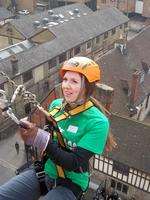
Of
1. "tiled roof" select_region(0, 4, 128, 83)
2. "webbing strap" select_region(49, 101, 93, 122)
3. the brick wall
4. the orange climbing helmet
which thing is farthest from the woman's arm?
the brick wall

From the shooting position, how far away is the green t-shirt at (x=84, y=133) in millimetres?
6715

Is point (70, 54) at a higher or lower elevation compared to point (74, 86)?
lower

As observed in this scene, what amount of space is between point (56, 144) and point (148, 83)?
29.2 metres

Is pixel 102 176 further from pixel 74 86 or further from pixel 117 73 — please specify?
pixel 74 86

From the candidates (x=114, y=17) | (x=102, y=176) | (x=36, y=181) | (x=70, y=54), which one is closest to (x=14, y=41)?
(x=70, y=54)

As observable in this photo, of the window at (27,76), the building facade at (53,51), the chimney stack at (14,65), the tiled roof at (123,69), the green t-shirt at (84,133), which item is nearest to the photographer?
the green t-shirt at (84,133)

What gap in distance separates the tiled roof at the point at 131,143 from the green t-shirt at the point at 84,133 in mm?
15530

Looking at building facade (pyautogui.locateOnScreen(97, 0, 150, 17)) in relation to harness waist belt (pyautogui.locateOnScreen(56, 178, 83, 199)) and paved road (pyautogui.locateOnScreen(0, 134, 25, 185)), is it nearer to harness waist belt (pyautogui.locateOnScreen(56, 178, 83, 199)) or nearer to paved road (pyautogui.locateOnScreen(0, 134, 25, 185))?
paved road (pyautogui.locateOnScreen(0, 134, 25, 185))

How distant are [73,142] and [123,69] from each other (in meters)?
28.3

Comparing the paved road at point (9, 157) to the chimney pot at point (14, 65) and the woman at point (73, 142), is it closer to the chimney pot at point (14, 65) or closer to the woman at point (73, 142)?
the chimney pot at point (14, 65)

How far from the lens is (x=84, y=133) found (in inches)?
271

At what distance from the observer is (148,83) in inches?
1351

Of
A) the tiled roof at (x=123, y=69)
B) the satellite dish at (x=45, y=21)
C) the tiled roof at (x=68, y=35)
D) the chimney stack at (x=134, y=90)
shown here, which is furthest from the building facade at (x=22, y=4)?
the chimney stack at (x=134, y=90)

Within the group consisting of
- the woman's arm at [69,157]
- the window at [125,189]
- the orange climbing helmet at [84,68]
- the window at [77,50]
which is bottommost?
the window at [125,189]
